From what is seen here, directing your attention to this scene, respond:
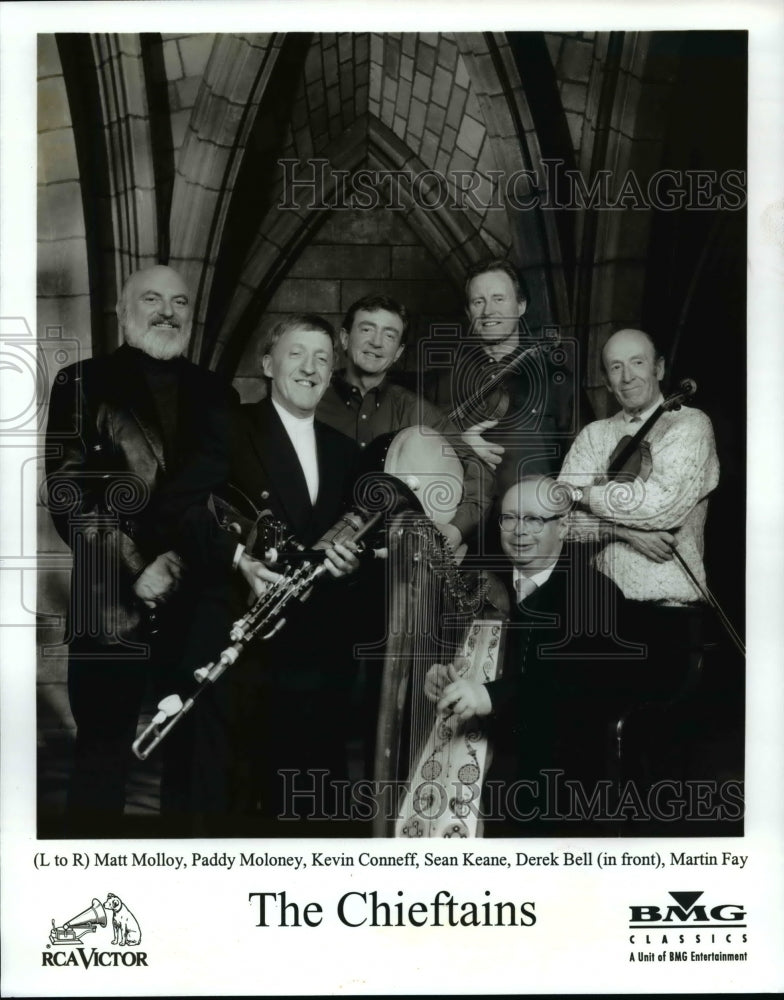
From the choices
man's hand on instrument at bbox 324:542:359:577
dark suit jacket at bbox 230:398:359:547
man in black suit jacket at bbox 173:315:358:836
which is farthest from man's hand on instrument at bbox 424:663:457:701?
dark suit jacket at bbox 230:398:359:547

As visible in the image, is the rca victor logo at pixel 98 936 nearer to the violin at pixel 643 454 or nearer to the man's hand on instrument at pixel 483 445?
the man's hand on instrument at pixel 483 445

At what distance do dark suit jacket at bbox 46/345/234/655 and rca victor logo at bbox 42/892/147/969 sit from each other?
0.81 metres

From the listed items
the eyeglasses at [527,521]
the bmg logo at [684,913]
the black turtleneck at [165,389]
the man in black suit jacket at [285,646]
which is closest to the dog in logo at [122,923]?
the man in black suit jacket at [285,646]

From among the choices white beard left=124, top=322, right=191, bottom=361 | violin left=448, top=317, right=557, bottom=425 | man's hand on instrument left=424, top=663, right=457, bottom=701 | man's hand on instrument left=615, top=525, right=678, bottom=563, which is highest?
white beard left=124, top=322, right=191, bottom=361

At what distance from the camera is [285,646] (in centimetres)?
392

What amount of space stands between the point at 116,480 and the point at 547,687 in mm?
1506

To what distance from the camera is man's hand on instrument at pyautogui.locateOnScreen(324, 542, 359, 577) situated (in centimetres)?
392

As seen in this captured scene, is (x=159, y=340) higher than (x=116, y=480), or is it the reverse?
(x=159, y=340)

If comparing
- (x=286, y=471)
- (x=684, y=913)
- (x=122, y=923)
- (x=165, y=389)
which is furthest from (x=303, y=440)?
(x=684, y=913)

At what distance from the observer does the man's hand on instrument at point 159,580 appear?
3.96m

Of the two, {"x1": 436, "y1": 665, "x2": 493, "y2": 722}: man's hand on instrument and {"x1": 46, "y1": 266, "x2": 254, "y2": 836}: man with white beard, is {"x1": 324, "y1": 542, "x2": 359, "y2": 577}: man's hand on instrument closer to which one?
{"x1": 46, "y1": 266, "x2": 254, "y2": 836}: man with white beard

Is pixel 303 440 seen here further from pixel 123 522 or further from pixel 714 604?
pixel 714 604

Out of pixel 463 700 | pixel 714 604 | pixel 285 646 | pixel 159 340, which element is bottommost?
pixel 463 700

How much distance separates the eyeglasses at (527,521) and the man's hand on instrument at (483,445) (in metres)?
0.17
